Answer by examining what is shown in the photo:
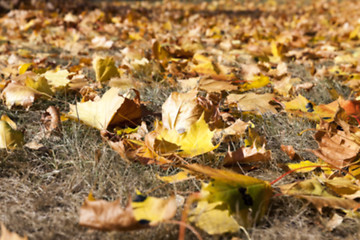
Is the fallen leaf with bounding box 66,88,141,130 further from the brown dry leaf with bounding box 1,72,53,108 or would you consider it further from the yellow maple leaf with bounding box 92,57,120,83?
the yellow maple leaf with bounding box 92,57,120,83

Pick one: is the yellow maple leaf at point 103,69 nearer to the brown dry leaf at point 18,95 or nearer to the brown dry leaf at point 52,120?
the brown dry leaf at point 18,95

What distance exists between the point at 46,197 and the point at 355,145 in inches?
33.6

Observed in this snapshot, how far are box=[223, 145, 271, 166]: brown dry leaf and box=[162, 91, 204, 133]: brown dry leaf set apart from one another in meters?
0.17

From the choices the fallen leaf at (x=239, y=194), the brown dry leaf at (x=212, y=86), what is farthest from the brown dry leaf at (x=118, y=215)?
the brown dry leaf at (x=212, y=86)

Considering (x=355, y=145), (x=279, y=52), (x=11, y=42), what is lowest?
(x=11, y=42)

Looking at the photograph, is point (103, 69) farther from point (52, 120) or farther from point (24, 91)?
point (52, 120)

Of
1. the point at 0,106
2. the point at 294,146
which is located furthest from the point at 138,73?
the point at 294,146

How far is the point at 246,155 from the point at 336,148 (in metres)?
0.26

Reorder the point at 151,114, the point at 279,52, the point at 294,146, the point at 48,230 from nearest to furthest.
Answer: the point at 48,230, the point at 294,146, the point at 151,114, the point at 279,52

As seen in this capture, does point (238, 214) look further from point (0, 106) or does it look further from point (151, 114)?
point (0, 106)

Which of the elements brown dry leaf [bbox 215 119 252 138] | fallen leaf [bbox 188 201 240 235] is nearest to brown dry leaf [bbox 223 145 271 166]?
brown dry leaf [bbox 215 119 252 138]

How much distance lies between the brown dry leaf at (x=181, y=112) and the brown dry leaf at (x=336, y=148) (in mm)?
371

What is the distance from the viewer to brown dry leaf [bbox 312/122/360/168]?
1005mm

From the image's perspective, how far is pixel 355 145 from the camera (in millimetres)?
1005
